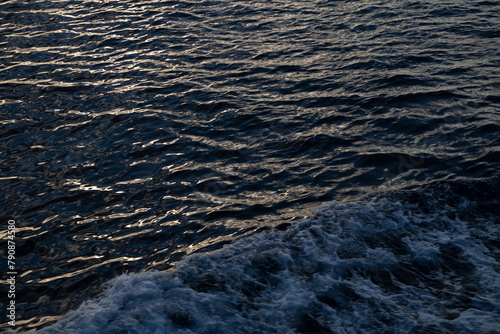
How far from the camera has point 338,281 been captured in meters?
6.89

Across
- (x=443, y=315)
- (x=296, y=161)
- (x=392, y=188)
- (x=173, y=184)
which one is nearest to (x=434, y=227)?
(x=392, y=188)

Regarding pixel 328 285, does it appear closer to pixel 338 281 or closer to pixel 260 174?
pixel 338 281

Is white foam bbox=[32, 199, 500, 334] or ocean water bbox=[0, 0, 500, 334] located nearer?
white foam bbox=[32, 199, 500, 334]

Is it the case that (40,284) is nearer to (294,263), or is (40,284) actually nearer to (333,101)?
(294,263)

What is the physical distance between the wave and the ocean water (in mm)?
28

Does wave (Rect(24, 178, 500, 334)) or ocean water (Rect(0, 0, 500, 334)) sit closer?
wave (Rect(24, 178, 500, 334))

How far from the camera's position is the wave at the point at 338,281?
6168 millimetres

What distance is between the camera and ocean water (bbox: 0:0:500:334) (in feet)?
21.6

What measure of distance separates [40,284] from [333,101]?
764 centimetres

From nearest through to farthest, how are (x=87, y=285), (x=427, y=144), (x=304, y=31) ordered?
1. (x=87, y=285)
2. (x=427, y=144)
3. (x=304, y=31)

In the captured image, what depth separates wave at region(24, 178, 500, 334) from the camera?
20.2 feet

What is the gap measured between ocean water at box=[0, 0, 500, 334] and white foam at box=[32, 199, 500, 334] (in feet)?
0.10

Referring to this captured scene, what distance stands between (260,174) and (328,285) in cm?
324

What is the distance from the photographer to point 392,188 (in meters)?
8.89
